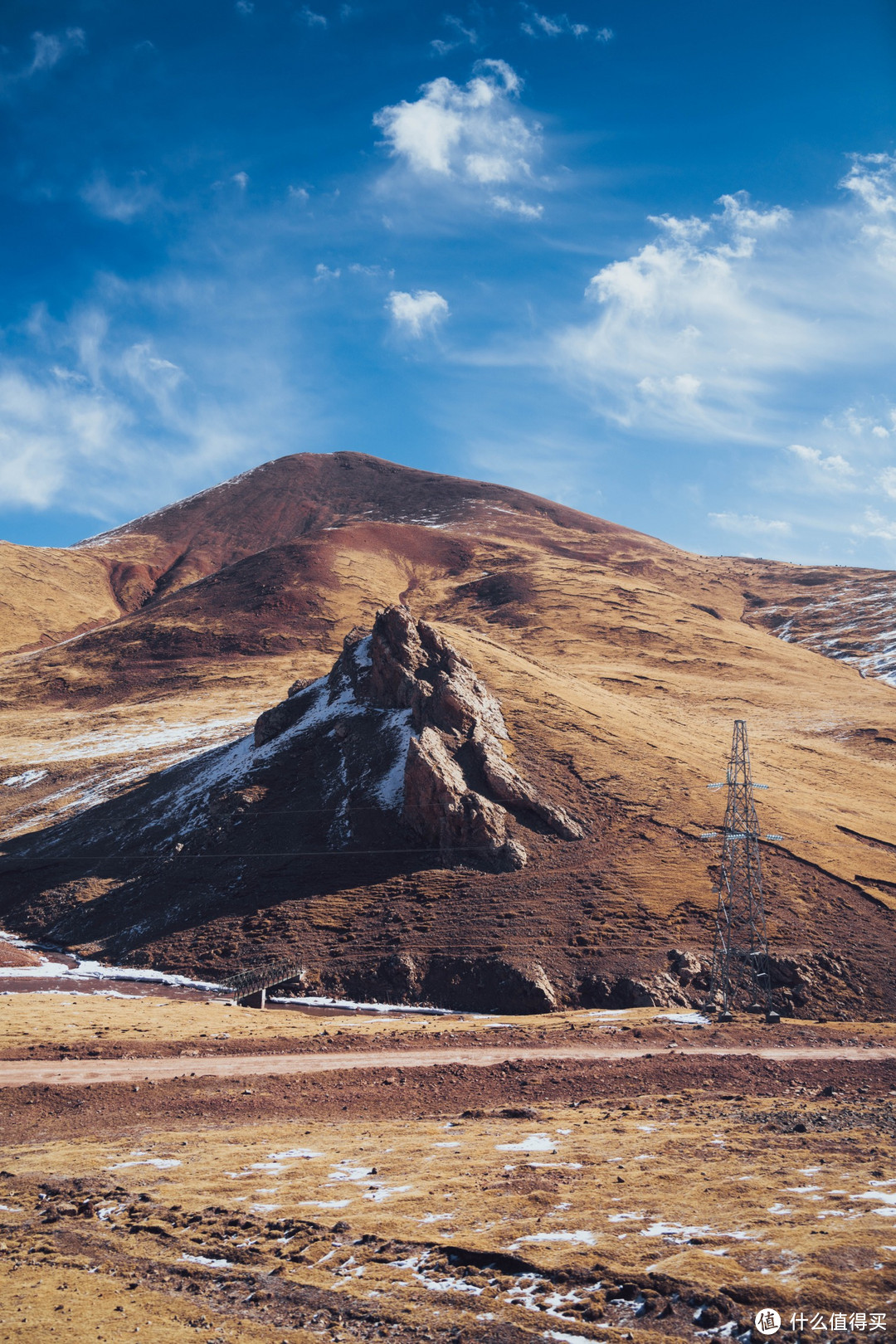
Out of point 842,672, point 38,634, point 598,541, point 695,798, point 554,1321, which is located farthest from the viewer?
point 598,541

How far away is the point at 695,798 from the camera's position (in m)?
45.8

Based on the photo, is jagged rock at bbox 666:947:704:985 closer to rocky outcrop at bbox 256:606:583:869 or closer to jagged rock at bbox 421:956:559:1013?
jagged rock at bbox 421:956:559:1013

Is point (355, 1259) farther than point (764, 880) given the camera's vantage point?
No

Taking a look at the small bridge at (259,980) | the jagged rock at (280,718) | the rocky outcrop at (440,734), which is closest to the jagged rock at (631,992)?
the rocky outcrop at (440,734)

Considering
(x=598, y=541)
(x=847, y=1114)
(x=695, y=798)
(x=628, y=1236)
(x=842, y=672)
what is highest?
(x=598, y=541)

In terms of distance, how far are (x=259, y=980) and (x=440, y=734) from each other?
16.4 metres

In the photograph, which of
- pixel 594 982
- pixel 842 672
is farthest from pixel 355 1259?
pixel 842 672

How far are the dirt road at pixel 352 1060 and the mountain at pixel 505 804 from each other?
541cm

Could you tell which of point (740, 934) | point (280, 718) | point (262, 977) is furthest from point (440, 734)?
point (740, 934)

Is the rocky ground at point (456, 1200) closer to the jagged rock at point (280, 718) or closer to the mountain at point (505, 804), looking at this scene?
the mountain at point (505, 804)

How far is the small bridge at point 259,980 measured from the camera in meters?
34.8

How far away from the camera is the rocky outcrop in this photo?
4094 cm

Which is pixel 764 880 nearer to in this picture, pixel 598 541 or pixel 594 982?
pixel 594 982

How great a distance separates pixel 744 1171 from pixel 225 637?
109953mm
